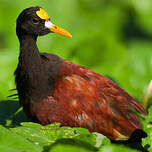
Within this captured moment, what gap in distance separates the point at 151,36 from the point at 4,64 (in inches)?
183

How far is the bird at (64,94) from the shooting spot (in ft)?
16.3

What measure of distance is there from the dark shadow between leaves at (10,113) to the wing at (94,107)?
740 mm

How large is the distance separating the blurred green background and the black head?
755mm

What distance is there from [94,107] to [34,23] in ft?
4.10

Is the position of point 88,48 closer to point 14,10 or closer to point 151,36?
point 14,10

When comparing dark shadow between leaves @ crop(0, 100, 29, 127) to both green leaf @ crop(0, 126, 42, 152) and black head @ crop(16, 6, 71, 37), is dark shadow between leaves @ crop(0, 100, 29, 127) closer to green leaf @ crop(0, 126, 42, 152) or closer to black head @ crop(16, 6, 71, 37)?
black head @ crop(16, 6, 71, 37)

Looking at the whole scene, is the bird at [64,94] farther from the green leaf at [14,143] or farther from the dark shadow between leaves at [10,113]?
the green leaf at [14,143]

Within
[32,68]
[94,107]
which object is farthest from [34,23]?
[94,107]

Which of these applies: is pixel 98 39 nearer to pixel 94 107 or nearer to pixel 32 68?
pixel 32 68

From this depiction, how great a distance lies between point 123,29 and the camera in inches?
390

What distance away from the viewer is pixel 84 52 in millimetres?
7180

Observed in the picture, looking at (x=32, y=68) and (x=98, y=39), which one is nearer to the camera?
(x=32, y=68)

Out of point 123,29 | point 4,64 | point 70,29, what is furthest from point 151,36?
point 4,64

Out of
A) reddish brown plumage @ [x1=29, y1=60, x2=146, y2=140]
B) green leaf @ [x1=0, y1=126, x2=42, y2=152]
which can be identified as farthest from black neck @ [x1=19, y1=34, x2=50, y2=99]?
green leaf @ [x1=0, y1=126, x2=42, y2=152]
